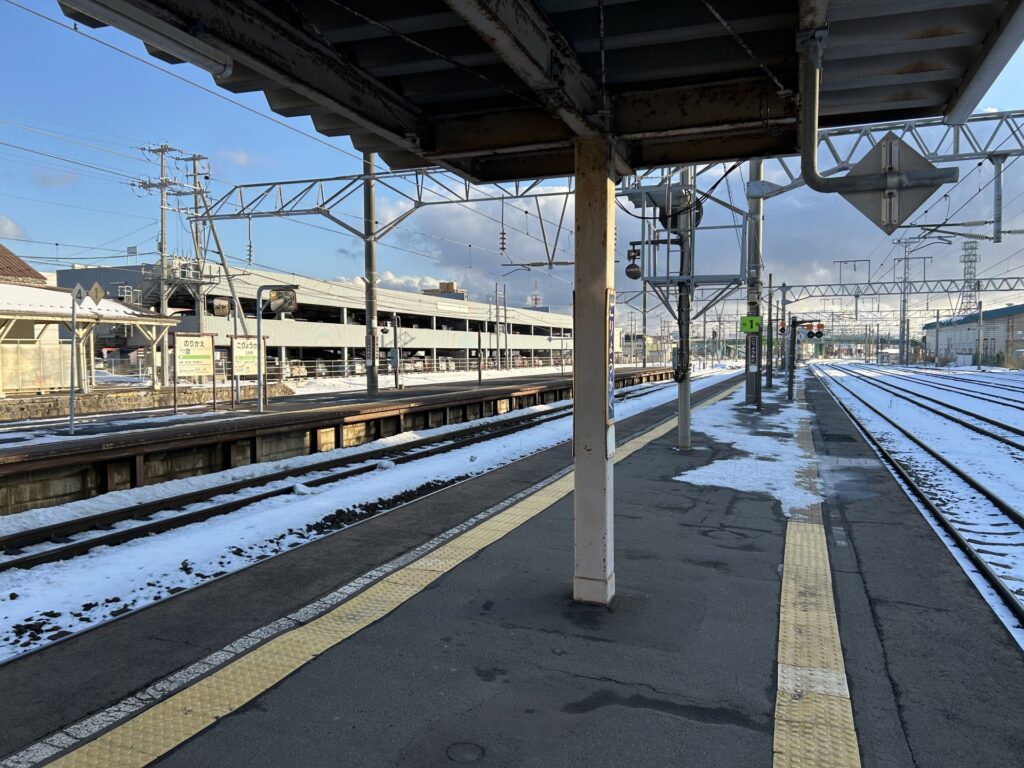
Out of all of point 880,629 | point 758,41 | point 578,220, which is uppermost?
point 758,41

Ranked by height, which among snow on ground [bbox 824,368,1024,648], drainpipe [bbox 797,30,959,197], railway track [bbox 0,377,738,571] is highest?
drainpipe [bbox 797,30,959,197]

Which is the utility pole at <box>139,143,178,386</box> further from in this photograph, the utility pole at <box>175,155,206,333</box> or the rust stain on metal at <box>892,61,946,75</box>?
the rust stain on metal at <box>892,61,946,75</box>

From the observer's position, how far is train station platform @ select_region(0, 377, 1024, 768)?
300 centimetres

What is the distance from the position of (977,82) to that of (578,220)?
2.48 meters

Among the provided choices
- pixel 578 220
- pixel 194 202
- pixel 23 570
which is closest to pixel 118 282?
pixel 194 202

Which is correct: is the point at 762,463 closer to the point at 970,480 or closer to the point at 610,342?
the point at 970,480

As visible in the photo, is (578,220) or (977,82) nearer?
(977,82)

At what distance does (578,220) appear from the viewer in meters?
4.30

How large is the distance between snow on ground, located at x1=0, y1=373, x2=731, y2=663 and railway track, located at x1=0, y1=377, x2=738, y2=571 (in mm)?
146

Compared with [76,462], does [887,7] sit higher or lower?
higher

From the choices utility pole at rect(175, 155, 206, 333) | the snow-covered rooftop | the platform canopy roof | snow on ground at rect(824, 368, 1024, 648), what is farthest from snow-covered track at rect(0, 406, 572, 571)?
utility pole at rect(175, 155, 206, 333)

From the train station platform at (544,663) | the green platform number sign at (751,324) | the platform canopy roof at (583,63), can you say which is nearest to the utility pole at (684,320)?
the train station platform at (544,663)

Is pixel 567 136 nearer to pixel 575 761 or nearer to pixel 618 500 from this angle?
pixel 575 761

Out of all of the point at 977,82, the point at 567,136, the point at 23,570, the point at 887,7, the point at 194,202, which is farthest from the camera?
the point at 194,202
